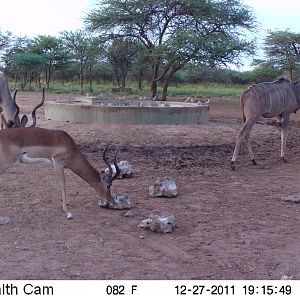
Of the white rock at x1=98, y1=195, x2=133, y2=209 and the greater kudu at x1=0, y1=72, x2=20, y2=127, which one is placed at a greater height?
the greater kudu at x1=0, y1=72, x2=20, y2=127

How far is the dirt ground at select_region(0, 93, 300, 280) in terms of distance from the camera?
427 centimetres

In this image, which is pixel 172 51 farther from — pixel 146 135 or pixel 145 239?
pixel 145 239

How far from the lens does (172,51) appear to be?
23375 millimetres

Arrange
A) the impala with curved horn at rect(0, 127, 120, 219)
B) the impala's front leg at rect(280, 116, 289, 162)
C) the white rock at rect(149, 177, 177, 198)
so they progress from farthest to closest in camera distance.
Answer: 1. the impala's front leg at rect(280, 116, 289, 162)
2. the white rock at rect(149, 177, 177, 198)
3. the impala with curved horn at rect(0, 127, 120, 219)

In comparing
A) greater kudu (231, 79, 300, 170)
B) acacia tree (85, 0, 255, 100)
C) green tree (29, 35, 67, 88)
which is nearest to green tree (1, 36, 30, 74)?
green tree (29, 35, 67, 88)

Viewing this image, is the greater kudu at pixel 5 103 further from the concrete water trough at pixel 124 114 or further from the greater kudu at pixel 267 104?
the greater kudu at pixel 267 104

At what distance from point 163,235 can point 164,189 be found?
1490 millimetres

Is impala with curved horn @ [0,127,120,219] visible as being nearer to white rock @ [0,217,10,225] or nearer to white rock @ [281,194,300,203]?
white rock @ [0,217,10,225]

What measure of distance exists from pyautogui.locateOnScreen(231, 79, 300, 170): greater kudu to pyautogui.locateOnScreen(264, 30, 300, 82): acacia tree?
21656 mm

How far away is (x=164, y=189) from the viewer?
6566 millimetres

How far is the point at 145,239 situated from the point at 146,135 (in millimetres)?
6789

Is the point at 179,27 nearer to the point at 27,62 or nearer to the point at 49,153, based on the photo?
the point at 27,62

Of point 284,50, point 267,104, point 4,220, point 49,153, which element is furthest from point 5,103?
point 284,50

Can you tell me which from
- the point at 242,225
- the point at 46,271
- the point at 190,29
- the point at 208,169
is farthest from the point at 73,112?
the point at 190,29
